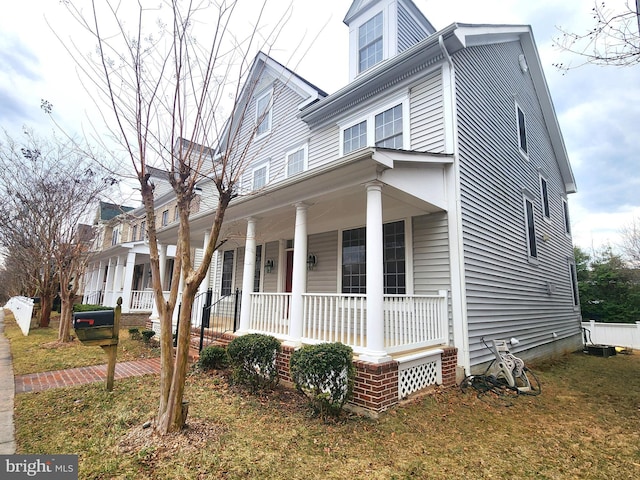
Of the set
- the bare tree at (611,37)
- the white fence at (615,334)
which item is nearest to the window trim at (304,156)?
the bare tree at (611,37)

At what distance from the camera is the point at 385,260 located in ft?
24.0

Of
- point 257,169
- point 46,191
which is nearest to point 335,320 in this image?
point 257,169

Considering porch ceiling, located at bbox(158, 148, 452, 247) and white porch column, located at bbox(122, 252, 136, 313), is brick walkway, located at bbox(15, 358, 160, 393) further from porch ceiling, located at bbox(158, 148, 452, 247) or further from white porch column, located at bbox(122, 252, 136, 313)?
white porch column, located at bbox(122, 252, 136, 313)

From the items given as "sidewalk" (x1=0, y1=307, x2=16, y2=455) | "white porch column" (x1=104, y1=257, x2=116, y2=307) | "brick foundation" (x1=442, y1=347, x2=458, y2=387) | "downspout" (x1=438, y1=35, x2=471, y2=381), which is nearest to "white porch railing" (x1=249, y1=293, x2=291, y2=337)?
"brick foundation" (x1=442, y1=347, x2=458, y2=387)

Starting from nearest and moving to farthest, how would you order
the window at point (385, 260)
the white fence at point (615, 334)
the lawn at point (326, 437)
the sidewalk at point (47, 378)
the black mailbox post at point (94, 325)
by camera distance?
the lawn at point (326, 437) → the sidewalk at point (47, 378) → the black mailbox post at point (94, 325) → the window at point (385, 260) → the white fence at point (615, 334)

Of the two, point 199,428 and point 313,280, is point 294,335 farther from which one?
point 313,280

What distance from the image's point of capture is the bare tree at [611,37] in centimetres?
392

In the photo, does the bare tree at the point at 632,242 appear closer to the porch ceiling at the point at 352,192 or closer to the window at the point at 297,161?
the porch ceiling at the point at 352,192

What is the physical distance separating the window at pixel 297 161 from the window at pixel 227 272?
405 cm

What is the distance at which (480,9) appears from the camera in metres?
5.03

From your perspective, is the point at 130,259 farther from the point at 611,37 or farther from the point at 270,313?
the point at 611,37

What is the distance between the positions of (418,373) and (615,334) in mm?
13274

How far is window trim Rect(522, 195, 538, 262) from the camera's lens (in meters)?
9.20

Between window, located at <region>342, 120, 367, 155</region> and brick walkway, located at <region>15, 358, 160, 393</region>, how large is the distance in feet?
21.5
